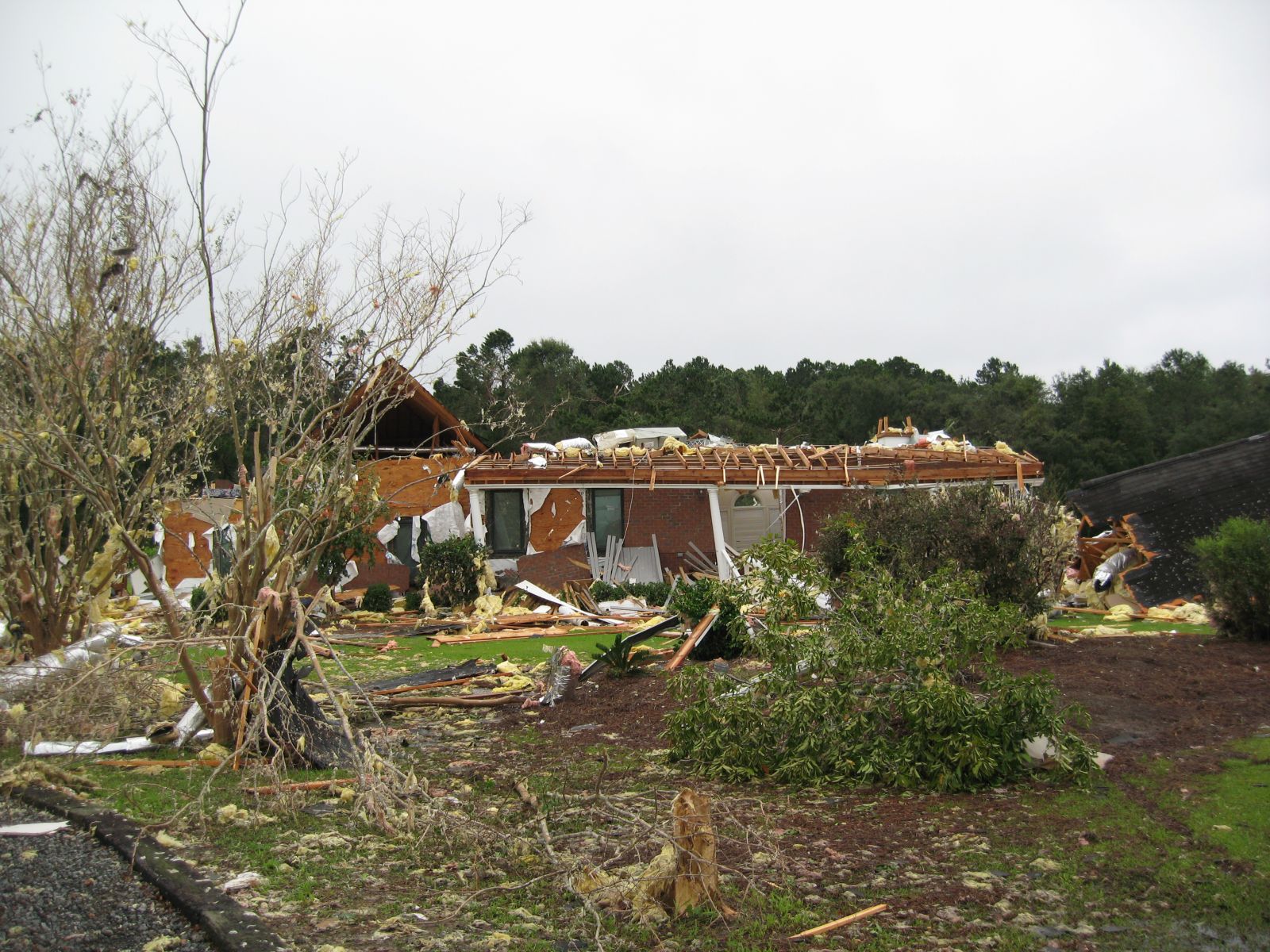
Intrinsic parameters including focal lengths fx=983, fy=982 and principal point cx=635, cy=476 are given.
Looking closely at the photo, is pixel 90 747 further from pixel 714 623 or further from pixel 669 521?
pixel 669 521

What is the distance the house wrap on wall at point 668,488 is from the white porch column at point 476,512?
22 millimetres

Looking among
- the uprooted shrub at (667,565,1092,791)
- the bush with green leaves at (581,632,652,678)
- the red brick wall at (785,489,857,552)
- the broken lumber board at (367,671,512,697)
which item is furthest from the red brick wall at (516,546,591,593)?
the uprooted shrub at (667,565,1092,791)

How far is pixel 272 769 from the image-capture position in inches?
235

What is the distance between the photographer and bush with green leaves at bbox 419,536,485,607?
17891 mm

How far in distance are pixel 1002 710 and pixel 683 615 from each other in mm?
5886

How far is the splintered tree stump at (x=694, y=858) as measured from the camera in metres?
4.33

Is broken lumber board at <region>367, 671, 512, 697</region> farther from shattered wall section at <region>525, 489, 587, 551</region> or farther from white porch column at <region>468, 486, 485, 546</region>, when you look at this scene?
shattered wall section at <region>525, 489, 587, 551</region>

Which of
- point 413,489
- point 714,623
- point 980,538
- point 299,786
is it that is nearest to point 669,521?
point 413,489

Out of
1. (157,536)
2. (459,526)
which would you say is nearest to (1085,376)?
(459,526)

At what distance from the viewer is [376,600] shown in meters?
18.3

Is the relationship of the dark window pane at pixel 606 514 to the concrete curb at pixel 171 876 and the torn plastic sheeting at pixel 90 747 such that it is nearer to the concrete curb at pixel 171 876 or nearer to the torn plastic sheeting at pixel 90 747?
the torn plastic sheeting at pixel 90 747

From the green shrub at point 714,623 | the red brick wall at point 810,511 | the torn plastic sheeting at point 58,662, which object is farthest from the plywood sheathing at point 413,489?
the torn plastic sheeting at point 58,662

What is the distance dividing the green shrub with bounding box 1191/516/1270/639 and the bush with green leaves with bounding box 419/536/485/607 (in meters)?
11.6

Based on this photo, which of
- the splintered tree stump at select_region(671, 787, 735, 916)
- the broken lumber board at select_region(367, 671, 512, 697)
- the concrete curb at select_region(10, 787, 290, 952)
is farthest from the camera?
the broken lumber board at select_region(367, 671, 512, 697)
